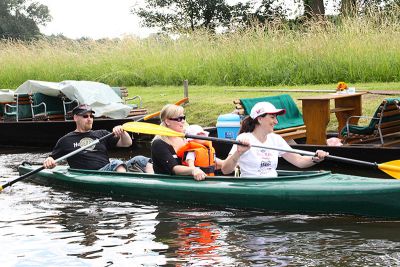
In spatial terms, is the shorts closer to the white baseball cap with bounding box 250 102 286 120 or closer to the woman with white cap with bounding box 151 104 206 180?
the woman with white cap with bounding box 151 104 206 180

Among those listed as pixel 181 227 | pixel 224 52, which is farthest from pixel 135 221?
pixel 224 52

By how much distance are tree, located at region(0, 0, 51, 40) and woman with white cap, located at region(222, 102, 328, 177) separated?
3636cm

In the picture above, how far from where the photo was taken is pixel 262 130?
28.2 ft

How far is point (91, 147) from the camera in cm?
1070

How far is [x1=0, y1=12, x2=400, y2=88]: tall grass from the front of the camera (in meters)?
18.6

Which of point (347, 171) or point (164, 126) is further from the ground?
point (164, 126)

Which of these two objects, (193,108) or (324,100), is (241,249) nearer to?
(324,100)

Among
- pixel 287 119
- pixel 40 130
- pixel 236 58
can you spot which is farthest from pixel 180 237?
pixel 236 58

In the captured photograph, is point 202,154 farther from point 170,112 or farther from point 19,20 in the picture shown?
point 19,20

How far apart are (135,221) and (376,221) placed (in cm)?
247

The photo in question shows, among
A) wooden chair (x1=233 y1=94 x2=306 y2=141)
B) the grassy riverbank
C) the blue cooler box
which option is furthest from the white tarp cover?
the blue cooler box

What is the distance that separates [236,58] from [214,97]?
270cm

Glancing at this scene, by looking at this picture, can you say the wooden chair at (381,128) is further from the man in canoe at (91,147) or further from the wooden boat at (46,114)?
the wooden boat at (46,114)

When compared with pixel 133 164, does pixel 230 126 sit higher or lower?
higher
